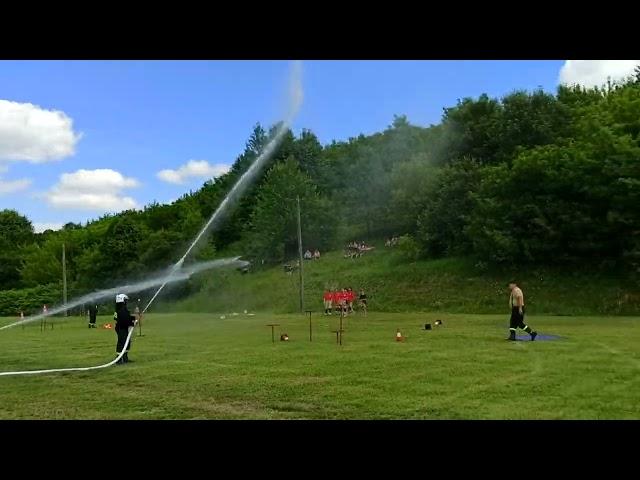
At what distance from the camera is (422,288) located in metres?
46.3

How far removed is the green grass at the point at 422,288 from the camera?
38062 millimetres

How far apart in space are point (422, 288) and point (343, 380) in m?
34.5

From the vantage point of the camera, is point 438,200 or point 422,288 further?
point 438,200

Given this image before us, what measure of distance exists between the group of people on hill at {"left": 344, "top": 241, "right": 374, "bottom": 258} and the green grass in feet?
4.78

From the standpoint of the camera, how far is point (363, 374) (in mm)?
13266

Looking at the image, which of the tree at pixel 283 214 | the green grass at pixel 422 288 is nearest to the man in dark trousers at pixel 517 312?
the green grass at pixel 422 288

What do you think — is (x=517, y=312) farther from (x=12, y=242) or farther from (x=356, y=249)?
(x=12, y=242)

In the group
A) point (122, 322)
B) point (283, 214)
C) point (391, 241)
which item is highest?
point (283, 214)

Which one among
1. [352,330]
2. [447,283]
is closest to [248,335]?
[352,330]

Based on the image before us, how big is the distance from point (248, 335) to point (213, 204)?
39.8 metres

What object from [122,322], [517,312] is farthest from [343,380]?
[517,312]

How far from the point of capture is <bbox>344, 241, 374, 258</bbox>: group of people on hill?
63.6m

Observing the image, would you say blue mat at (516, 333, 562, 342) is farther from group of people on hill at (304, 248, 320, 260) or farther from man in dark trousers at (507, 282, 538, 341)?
group of people on hill at (304, 248, 320, 260)
